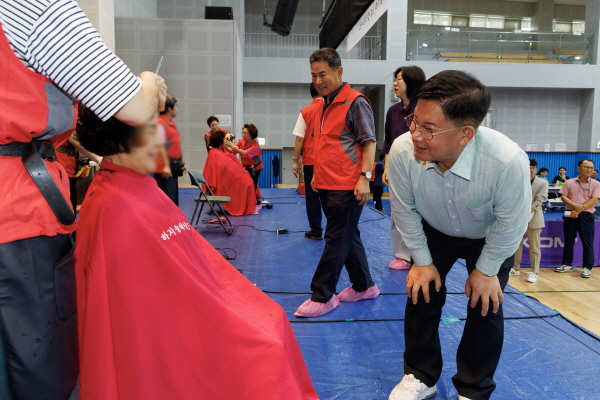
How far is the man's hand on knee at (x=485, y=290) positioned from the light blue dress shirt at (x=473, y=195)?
27 mm

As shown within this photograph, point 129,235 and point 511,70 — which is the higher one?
point 511,70

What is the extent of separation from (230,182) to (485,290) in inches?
181

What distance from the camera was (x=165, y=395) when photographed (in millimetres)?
1019

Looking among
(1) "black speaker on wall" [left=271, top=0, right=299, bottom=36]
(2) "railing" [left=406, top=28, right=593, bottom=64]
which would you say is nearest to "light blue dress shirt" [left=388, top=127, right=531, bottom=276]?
(1) "black speaker on wall" [left=271, top=0, right=299, bottom=36]

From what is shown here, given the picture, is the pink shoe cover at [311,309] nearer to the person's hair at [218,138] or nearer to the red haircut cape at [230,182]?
the person's hair at [218,138]

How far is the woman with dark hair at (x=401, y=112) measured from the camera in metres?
3.06

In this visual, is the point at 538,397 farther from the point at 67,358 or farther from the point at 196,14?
the point at 196,14

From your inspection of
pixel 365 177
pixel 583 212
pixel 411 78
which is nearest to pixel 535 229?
pixel 583 212

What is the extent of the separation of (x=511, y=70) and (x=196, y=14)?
9.16 m

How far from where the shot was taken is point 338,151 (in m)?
2.39

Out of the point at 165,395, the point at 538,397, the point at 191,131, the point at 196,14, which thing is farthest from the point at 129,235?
the point at 196,14

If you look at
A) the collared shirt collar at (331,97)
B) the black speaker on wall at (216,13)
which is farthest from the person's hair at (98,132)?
the black speaker on wall at (216,13)

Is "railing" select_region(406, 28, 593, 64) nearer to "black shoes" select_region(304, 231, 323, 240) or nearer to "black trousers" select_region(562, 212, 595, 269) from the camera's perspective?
"black trousers" select_region(562, 212, 595, 269)

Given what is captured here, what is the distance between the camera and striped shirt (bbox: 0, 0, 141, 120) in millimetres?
602
